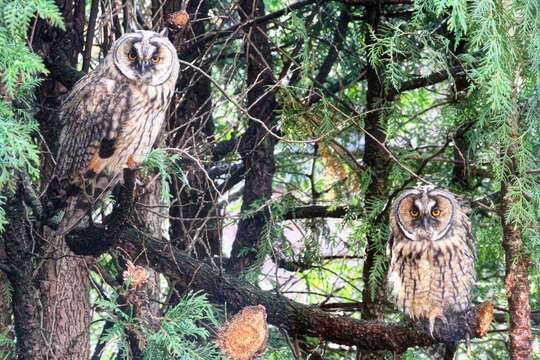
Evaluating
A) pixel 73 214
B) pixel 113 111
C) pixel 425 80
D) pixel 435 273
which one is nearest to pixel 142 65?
pixel 113 111

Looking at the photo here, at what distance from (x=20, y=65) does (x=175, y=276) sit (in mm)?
1367

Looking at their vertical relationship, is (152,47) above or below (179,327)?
above

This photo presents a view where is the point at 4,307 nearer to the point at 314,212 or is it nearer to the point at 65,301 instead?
the point at 65,301

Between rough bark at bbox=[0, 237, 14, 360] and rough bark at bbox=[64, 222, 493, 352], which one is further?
rough bark at bbox=[0, 237, 14, 360]

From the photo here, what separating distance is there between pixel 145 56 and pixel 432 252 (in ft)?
4.42

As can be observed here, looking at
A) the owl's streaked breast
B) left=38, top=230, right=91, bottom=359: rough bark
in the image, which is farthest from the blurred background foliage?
the owl's streaked breast

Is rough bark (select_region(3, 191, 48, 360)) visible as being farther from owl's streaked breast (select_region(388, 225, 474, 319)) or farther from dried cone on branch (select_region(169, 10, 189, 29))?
owl's streaked breast (select_region(388, 225, 474, 319))

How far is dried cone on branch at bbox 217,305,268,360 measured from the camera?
319 centimetres

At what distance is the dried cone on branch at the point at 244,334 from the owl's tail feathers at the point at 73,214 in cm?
71

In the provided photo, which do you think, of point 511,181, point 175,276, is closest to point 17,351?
point 175,276

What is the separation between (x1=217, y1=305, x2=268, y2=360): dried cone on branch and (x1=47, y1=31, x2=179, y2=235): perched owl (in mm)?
776

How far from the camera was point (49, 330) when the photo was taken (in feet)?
12.3

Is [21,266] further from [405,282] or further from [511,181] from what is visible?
[511,181]

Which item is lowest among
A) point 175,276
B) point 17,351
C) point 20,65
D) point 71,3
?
point 17,351
